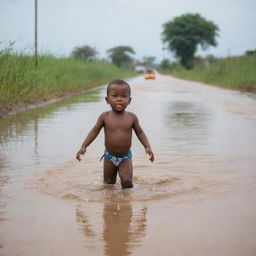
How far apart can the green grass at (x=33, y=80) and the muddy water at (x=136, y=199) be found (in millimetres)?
4261

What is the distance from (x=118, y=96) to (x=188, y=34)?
269 feet

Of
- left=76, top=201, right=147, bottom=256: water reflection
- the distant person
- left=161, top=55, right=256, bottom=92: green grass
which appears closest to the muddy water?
left=76, top=201, right=147, bottom=256: water reflection

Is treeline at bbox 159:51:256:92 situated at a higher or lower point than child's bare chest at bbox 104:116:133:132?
higher

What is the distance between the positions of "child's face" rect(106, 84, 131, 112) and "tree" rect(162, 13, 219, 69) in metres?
80.2

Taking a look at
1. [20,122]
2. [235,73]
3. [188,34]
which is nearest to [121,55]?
[188,34]

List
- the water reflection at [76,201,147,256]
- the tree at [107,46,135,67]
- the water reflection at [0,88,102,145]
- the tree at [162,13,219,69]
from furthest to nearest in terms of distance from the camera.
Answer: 1. the tree at [107,46,135,67]
2. the tree at [162,13,219,69]
3. the water reflection at [0,88,102,145]
4. the water reflection at [76,201,147,256]

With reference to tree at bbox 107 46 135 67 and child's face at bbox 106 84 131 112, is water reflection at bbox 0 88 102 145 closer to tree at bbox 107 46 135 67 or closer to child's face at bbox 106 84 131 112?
child's face at bbox 106 84 131 112

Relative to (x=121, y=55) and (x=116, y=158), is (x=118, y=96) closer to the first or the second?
(x=116, y=158)

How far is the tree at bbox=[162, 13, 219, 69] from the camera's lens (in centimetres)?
8444

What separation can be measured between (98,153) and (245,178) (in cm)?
244

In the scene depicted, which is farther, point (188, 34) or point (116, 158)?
point (188, 34)

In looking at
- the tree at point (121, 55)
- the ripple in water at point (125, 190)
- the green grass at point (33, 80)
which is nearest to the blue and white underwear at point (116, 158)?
the ripple in water at point (125, 190)

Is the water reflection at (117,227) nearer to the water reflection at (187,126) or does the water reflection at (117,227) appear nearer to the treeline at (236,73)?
the water reflection at (187,126)

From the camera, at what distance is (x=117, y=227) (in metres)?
3.71
